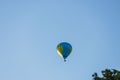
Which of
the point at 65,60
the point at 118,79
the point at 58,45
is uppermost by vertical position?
the point at 58,45

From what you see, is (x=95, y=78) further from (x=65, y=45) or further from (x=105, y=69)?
(x=65, y=45)

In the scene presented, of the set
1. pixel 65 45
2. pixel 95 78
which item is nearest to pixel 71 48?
pixel 65 45

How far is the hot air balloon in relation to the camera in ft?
137

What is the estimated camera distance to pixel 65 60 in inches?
1607

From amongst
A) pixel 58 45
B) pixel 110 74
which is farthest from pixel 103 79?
pixel 58 45

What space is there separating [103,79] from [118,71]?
79.7 inches

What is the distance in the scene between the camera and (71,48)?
42312 millimetres

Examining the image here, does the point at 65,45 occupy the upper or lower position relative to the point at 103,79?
upper

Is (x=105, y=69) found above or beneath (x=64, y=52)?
beneath

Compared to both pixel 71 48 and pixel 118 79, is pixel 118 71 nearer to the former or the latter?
pixel 118 79

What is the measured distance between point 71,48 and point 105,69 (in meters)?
7.47

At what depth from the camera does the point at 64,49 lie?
41.8 meters

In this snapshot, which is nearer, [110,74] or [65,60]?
[110,74]

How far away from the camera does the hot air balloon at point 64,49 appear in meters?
41.6
